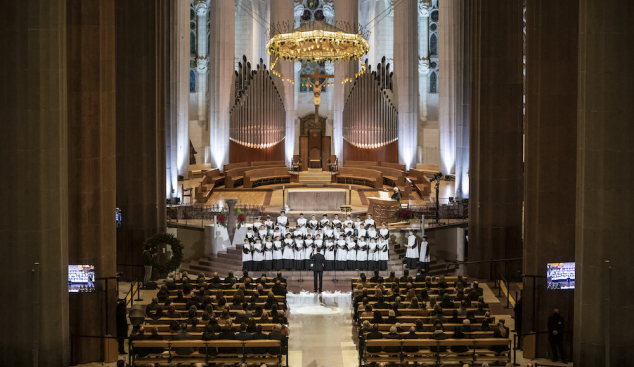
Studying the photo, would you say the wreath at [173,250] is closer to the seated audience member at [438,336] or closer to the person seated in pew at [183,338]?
the person seated in pew at [183,338]

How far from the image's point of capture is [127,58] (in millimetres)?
27562

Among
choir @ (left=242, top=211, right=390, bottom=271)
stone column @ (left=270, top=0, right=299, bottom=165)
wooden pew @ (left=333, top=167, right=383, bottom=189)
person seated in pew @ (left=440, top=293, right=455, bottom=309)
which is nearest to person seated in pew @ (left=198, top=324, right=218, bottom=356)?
person seated in pew @ (left=440, top=293, right=455, bottom=309)

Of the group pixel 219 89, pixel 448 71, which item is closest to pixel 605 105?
pixel 448 71

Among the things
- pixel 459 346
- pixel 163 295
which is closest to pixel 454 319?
pixel 459 346

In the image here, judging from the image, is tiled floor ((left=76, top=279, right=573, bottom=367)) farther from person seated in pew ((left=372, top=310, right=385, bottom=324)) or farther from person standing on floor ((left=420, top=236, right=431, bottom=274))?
person standing on floor ((left=420, top=236, right=431, bottom=274))

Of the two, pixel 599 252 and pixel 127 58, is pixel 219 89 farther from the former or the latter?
pixel 599 252

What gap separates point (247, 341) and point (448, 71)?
2650cm

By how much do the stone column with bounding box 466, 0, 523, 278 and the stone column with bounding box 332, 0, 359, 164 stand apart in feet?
54.9

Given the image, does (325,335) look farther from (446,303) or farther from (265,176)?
(265,176)

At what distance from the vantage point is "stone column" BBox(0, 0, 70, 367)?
1580cm

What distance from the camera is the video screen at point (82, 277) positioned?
19.3m

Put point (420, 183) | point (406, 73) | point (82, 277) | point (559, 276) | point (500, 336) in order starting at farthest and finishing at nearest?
point (406, 73) → point (420, 183) → point (559, 276) → point (82, 277) → point (500, 336)

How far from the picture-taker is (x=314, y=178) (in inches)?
1575

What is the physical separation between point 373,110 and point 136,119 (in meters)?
17.0
